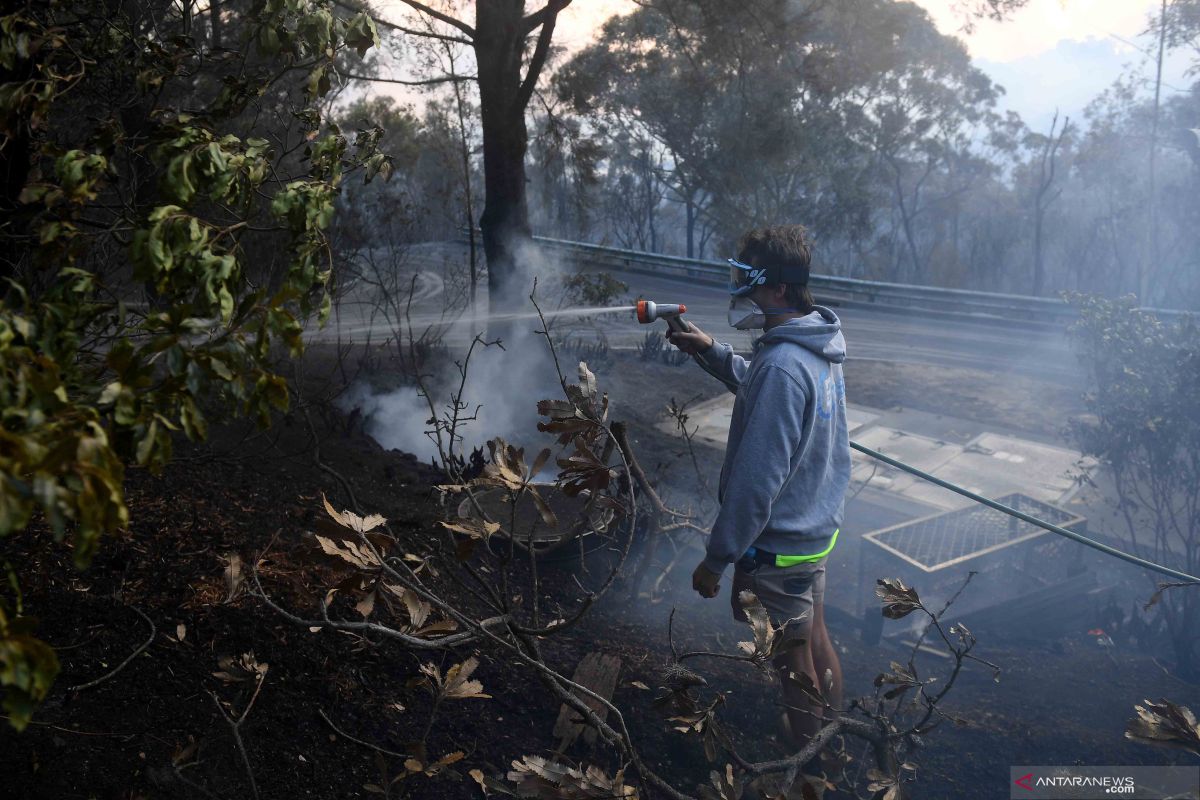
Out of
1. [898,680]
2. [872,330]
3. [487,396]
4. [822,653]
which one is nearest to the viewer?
[898,680]

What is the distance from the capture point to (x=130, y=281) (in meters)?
1.89

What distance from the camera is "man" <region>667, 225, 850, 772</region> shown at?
2719mm

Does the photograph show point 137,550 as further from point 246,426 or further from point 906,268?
point 906,268

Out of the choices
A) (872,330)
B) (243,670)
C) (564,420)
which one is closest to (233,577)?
(243,670)

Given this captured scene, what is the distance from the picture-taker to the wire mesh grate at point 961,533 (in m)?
5.42

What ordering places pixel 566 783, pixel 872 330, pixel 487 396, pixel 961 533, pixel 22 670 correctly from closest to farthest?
pixel 22 670
pixel 566 783
pixel 961 533
pixel 487 396
pixel 872 330

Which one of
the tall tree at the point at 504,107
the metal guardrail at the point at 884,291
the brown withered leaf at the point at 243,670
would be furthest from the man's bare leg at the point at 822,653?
the metal guardrail at the point at 884,291

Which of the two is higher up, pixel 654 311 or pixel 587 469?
pixel 654 311

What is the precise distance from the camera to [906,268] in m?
34.8

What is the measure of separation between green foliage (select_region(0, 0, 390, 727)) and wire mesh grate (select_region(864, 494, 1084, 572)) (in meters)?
4.14

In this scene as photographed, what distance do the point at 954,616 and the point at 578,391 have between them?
407 cm

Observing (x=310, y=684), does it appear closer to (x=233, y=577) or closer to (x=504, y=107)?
(x=233, y=577)

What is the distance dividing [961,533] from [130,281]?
548 cm

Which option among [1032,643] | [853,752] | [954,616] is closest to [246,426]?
[853,752]
